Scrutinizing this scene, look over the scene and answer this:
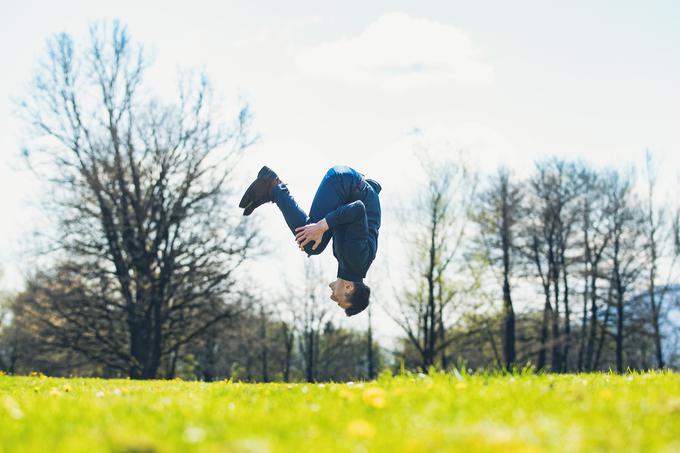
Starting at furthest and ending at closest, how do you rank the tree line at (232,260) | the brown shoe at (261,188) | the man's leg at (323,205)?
the tree line at (232,260), the brown shoe at (261,188), the man's leg at (323,205)

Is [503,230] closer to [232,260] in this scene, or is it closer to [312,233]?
[232,260]

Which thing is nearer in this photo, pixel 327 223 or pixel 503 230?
pixel 327 223

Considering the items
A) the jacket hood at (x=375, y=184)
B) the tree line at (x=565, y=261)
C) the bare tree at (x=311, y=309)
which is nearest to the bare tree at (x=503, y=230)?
the tree line at (x=565, y=261)

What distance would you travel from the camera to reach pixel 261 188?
26.7ft

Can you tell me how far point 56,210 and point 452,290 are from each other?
60.8 feet

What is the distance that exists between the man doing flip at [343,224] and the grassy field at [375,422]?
3052mm

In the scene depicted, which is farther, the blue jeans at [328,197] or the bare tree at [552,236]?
the bare tree at [552,236]

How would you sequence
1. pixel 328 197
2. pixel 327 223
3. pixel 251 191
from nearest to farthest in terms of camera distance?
pixel 327 223, pixel 328 197, pixel 251 191

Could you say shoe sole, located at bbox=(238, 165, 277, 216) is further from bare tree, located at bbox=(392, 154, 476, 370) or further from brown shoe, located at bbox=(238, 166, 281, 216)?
bare tree, located at bbox=(392, 154, 476, 370)

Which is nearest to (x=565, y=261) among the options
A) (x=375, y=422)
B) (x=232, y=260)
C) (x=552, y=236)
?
(x=552, y=236)

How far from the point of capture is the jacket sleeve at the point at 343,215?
7012mm

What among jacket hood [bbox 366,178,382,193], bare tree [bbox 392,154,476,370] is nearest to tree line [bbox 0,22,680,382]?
bare tree [bbox 392,154,476,370]

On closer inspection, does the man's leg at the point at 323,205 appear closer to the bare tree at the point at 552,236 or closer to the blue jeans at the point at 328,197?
the blue jeans at the point at 328,197

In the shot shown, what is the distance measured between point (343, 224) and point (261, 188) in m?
1.42
